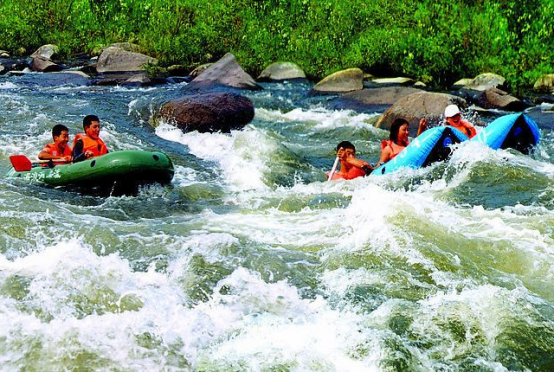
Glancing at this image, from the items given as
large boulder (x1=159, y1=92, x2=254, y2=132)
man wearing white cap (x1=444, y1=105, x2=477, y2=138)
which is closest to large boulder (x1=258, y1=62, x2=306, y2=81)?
large boulder (x1=159, y1=92, x2=254, y2=132)

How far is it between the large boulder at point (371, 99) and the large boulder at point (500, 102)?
1379 millimetres

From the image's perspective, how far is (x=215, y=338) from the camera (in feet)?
14.4

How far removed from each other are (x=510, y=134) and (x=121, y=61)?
43.6 ft

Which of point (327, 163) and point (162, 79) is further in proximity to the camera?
point (162, 79)

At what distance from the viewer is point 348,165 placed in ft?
29.1

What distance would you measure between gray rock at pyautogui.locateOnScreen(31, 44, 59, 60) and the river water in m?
13.8

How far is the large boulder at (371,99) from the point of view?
1402 centimetres

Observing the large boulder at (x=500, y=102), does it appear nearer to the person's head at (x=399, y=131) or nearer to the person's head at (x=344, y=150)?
the person's head at (x=399, y=131)

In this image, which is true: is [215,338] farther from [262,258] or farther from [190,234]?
[190,234]

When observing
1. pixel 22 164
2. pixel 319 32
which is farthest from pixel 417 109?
pixel 319 32

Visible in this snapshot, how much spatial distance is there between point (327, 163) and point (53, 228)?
16.9ft

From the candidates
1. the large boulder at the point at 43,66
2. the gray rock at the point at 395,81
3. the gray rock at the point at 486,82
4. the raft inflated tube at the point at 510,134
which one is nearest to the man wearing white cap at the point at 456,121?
the raft inflated tube at the point at 510,134

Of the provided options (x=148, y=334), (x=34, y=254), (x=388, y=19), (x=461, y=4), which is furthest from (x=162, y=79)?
(x=148, y=334)

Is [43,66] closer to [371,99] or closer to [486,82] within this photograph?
[371,99]
